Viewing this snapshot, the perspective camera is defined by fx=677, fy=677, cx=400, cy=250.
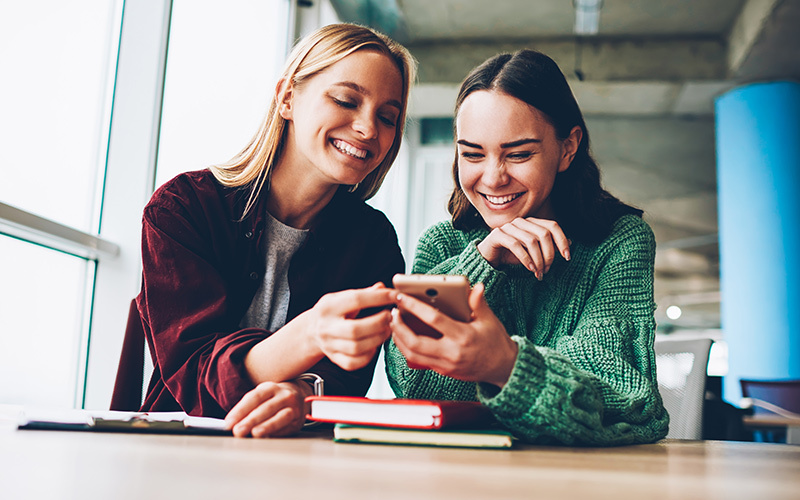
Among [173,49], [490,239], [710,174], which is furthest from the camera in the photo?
[710,174]

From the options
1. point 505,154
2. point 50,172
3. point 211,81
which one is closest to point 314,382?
point 505,154

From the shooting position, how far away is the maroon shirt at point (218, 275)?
1.16m

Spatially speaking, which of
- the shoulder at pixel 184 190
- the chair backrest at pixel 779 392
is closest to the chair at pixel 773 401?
the chair backrest at pixel 779 392

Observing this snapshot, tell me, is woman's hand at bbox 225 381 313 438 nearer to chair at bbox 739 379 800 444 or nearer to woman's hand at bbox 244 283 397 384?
woman's hand at bbox 244 283 397 384

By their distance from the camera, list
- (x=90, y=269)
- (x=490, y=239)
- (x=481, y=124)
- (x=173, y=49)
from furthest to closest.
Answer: (x=173, y=49) < (x=90, y=269) < (x=481, y=124) < (x=490, y=239)

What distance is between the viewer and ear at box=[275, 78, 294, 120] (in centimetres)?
151

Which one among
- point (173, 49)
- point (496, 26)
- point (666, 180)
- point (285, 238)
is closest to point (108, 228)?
point (173, 49)

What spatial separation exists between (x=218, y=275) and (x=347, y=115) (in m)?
0.42

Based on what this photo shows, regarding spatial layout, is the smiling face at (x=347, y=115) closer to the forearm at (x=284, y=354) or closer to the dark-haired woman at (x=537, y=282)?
the dark-haired woman at (x=537, y=282)

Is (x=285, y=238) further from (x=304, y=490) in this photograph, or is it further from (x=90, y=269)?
(x=90, y=269)

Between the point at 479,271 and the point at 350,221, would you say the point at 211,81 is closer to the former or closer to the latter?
the point at 350,221

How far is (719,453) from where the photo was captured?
0.98m

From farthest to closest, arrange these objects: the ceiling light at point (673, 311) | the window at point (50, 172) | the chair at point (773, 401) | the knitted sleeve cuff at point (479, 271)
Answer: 1. the ceiling light at point (673, 311)
2. the chair at point (773, 401)
3. the window at point (50, 172)
4. the knitted sleeve cuff at point (479, 271)

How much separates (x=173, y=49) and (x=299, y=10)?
5.34 feet
